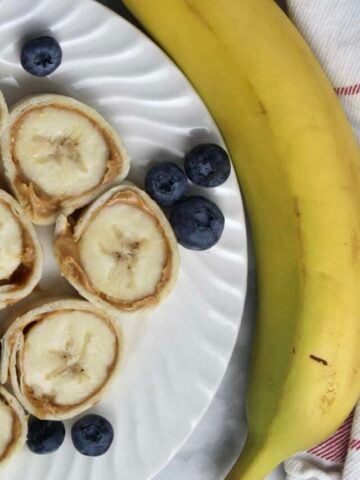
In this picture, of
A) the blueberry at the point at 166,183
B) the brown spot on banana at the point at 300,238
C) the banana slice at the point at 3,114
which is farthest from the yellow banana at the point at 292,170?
the banana slice at the point at 3,114

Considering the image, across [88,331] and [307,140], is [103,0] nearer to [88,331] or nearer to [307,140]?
[307,140]

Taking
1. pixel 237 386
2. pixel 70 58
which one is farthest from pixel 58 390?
pixel 70 58

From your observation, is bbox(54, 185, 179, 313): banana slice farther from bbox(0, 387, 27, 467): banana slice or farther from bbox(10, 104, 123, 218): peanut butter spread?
bbox(0, 387, 27, 467): banana slice

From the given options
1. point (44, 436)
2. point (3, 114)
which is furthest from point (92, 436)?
point (3, 114)

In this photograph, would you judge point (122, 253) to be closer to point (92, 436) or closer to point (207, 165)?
point (207, 165)

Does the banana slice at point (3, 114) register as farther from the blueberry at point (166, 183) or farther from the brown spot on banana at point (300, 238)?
the brown spot on banana at point (300, 238)
